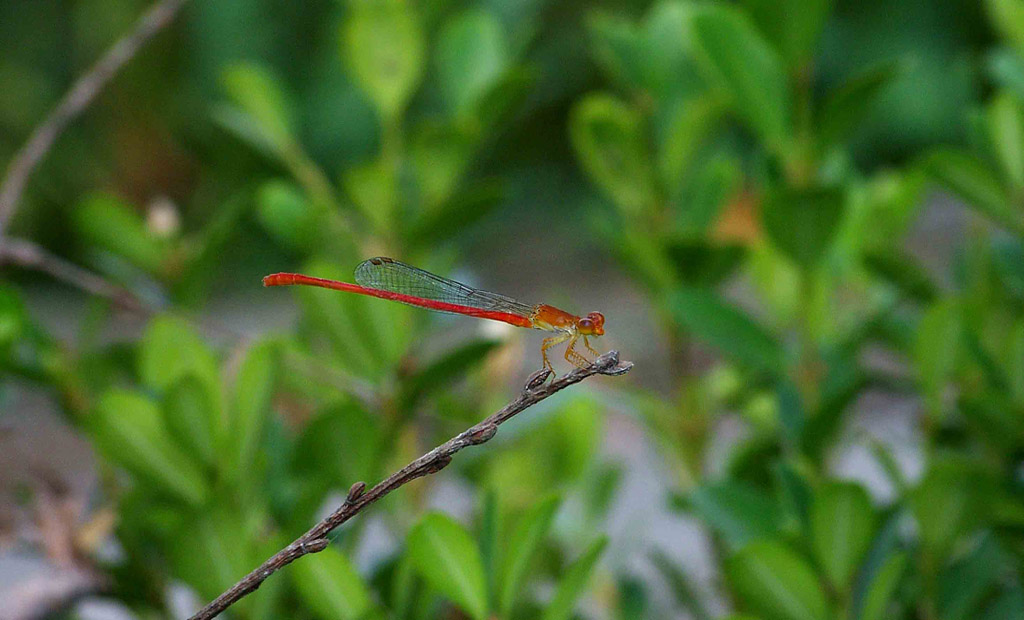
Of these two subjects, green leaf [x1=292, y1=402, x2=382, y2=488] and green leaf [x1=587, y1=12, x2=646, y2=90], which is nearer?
green leaf [x1=292, y1=402, x2=382, y2=488]

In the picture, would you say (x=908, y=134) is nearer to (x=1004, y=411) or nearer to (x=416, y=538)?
(x=1004, y=411)

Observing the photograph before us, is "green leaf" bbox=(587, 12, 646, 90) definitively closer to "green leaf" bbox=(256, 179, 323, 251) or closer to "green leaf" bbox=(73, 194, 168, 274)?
"green leaf" bbox=(256, 179, 323, 251)

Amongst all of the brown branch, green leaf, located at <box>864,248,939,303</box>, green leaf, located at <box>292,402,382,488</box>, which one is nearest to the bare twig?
the brown branch

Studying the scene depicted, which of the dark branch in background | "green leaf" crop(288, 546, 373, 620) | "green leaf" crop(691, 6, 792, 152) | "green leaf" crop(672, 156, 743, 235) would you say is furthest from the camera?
"green leaf" crop(672, 156, 743, 235)

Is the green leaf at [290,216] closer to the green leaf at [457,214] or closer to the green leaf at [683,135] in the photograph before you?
the green leaf at [457,214]

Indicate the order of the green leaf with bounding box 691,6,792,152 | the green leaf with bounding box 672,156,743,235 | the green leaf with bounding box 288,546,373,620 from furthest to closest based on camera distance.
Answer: the green leaf with bounding box 672,156,743,235
the green leaf with bounding box 691,6,792,152
the green leaf with bounding box 288,546,373,620

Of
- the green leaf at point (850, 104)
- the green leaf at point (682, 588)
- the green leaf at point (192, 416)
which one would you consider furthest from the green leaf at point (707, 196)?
the green leaf at point (192, 416)

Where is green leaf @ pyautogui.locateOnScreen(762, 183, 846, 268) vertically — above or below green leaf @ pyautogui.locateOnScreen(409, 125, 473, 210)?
below

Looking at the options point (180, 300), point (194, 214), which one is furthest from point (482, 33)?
point (194, 214)
